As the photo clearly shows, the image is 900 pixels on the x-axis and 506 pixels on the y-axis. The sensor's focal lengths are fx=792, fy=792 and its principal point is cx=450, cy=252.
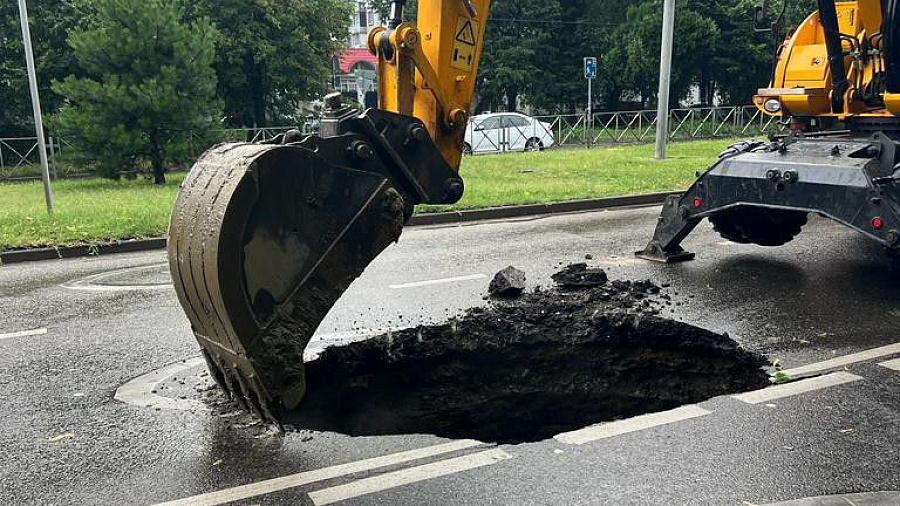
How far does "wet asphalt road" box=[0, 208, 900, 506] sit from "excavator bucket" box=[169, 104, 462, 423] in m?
0.53

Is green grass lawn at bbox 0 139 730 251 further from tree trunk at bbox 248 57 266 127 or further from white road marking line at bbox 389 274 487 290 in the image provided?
tree trunk at bbox 248 57 266 127

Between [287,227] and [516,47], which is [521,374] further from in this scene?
[516,47]

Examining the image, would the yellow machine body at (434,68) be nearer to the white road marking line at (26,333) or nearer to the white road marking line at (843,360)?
the white road marking line at (843,360)

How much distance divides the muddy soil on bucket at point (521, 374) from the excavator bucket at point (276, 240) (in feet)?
2.34

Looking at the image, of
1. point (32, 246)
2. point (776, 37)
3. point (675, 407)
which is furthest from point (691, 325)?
point (32, 246)

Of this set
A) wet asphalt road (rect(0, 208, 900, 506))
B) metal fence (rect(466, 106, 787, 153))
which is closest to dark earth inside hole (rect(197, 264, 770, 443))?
wet asphalt road (rect(0, 208, 900, 506))

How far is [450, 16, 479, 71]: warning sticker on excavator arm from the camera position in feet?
15.9

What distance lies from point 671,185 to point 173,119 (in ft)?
35.4

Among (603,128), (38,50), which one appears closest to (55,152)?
(38,50)

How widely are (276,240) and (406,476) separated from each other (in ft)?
4.26

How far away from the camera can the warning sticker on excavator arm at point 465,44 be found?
485 cm

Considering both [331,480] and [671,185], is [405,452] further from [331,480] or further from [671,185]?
[671,185]

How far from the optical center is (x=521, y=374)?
17.7 ft

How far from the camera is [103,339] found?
20.1 feet
